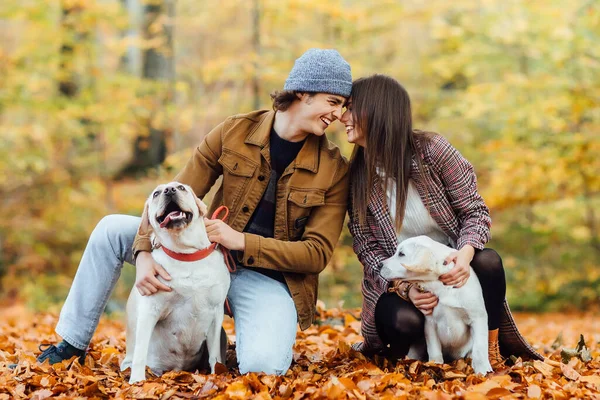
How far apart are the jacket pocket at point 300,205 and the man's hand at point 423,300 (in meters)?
0.75

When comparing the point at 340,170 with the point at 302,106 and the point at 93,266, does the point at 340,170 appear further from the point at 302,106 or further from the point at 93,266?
the point at 93,266

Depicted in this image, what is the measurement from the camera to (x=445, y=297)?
3.50 meters

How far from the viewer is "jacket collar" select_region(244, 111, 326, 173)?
155 inches

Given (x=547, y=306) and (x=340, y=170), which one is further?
(x=547, y=306)

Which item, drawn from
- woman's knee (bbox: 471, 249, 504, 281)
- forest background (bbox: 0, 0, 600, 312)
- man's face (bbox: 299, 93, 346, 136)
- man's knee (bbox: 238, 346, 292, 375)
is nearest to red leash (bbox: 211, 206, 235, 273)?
man's knee (bbox: 238, 346, 292, 375)

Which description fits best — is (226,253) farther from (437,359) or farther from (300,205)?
(437,359)

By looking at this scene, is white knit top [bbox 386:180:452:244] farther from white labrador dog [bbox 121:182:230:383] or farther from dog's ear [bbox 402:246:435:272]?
white labrador dog [bbox 121:182:230:383]

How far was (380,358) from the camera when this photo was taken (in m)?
3.93

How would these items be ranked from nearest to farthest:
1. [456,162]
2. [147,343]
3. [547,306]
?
[147,343] < [456,162] < [547,306]

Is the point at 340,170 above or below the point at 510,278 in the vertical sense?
above

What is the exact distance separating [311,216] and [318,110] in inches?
25.2

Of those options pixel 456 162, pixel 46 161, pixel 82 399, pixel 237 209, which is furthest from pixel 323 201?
pixel 46 161

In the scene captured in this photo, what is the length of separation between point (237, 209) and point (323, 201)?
513 mm

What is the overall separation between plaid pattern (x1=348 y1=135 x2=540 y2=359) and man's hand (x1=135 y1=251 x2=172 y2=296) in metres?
1.18
